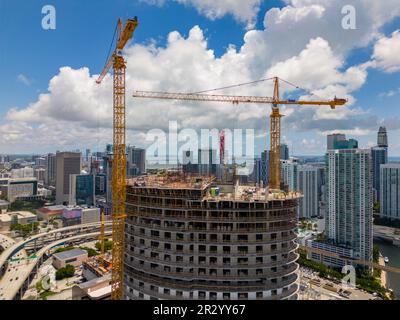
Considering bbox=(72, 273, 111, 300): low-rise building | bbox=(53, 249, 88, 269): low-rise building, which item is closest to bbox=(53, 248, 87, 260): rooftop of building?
bbox=(53, 249, 88, 269): low-rise building

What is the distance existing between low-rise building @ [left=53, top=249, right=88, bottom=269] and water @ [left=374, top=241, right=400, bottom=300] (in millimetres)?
20151

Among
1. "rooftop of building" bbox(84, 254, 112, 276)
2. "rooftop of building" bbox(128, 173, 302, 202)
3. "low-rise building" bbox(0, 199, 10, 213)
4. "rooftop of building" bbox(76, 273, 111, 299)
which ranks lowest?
"rooftop of building" bbox(84, 254, 112, 276)

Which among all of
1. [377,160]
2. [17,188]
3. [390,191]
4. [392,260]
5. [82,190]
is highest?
[377,160]

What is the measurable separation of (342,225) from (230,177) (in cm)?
1413

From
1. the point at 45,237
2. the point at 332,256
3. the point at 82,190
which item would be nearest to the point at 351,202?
the point at 332,256

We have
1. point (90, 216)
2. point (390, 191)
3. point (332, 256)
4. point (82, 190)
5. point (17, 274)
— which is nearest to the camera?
point (17, 274)

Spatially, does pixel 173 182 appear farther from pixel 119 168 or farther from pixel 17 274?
pixel 17 274

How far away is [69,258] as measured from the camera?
58.0 ft

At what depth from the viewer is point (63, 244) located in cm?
2245

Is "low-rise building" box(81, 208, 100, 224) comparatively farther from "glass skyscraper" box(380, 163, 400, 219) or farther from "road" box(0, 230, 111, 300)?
"glass skyscraper" box(380, 163, 400, 219)

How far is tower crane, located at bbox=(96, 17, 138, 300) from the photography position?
28.4 feet

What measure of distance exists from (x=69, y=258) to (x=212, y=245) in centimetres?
1478
